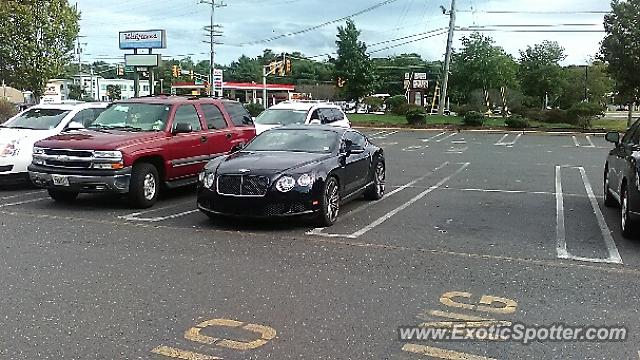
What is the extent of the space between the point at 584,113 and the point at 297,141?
111 ft

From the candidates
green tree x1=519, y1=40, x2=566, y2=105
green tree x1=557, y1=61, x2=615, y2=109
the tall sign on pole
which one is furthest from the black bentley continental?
green tree x1=557, y1=61, x2=615, y2=109

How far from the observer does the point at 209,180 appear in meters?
8.84

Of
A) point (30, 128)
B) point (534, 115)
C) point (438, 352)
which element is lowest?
point (438, 352)

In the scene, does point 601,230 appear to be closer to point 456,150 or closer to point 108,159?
point 108,159

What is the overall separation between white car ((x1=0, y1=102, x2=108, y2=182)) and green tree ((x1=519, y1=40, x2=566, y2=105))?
51.5 meters

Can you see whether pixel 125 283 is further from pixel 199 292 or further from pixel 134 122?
pixel 134 122

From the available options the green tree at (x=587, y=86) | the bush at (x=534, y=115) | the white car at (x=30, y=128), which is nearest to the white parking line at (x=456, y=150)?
the white car at (x=30, y=128)

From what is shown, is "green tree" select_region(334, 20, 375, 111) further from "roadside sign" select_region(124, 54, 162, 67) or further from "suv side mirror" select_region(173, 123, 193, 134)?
"suv side mirror" select_region(173, 123, 193, 134)

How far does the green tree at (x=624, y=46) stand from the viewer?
35.2 m

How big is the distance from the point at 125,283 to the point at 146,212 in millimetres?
4031

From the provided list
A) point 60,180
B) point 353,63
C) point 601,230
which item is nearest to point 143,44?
point 353,63

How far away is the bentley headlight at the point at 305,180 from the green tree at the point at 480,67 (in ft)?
187

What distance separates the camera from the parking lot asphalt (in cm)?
464

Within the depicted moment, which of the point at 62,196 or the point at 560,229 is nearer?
the point at 560,229
